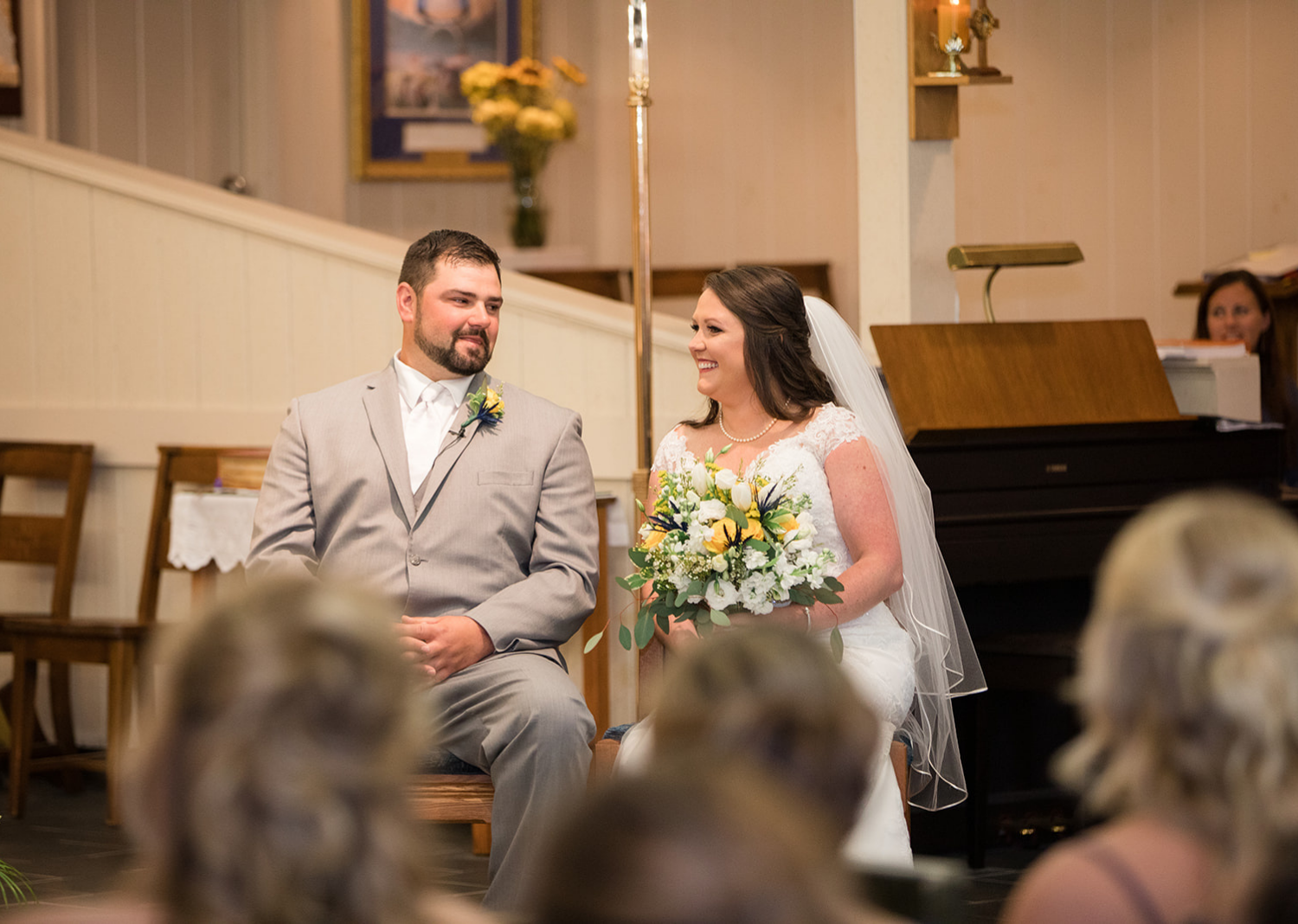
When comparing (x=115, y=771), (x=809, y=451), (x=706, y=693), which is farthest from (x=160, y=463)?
(x=706, y=693)

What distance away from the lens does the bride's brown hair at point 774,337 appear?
3.35 metres

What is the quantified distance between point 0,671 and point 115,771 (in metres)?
1.11

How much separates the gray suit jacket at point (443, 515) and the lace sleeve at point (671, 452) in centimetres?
19

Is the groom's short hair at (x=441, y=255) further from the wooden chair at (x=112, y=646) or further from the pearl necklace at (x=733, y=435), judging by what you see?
the wooden chair at (x=112, y=646)

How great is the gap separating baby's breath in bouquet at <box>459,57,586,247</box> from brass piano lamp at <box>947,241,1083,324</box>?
119 inches

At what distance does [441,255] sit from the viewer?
3.48 metres

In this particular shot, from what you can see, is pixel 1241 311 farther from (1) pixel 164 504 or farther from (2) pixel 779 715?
(2) pixel 779 715

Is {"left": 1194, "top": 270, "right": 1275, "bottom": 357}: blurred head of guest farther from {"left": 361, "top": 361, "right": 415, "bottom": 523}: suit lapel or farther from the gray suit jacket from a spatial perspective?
{"left": 361, "top": 361, "right": 415, "bottom": 523}: suit lapel

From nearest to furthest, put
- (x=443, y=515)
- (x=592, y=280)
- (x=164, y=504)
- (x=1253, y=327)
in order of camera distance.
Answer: (x=443, y=515), (x=164, y=504), (x=1253, y=327), (x=592, y=280)

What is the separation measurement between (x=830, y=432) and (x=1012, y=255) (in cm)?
130

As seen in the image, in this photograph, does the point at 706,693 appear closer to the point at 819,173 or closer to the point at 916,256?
the point at 916,256

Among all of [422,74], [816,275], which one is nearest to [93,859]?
[422,74]

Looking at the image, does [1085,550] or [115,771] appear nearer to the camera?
[1085,550]

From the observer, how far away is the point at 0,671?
5137 mm
